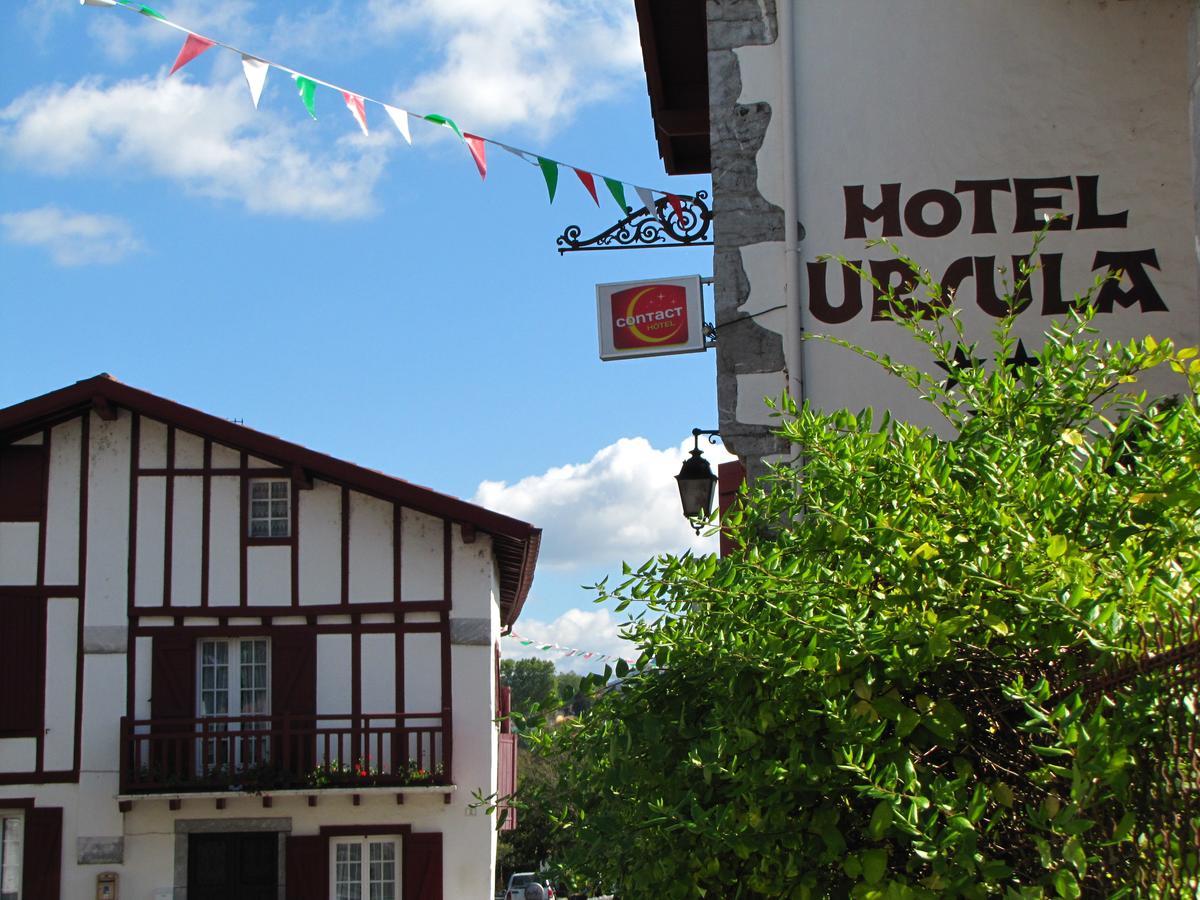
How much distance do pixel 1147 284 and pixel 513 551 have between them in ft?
40.9

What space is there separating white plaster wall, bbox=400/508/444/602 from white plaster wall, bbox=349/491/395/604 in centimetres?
18

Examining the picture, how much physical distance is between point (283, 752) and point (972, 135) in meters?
12.1

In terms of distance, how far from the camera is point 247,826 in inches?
651

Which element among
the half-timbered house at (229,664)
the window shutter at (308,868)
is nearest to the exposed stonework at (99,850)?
the half-timbered house at (229,664)

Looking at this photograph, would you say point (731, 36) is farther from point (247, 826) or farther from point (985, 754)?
point (247, 826)

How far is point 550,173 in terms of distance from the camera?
451 inches

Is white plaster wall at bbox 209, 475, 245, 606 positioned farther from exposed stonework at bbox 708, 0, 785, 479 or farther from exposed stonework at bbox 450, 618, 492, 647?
exposed stonework at bbox 708, 0, 785, 479

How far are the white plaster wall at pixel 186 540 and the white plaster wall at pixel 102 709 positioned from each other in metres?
1.03

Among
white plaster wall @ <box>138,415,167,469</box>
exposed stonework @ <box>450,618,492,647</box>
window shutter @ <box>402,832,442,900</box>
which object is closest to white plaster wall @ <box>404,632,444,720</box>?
exposed stonework @ <box>450,618,492,647</box>

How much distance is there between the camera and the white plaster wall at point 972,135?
6.61 metres

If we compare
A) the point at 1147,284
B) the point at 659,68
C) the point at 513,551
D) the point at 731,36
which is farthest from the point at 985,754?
the point at 513,551

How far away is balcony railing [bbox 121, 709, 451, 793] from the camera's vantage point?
53.5 feet

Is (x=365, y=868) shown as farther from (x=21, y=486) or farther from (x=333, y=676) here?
(x=21, y=486)

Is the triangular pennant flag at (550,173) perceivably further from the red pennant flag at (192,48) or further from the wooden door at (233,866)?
the wooden door at (233,866)
